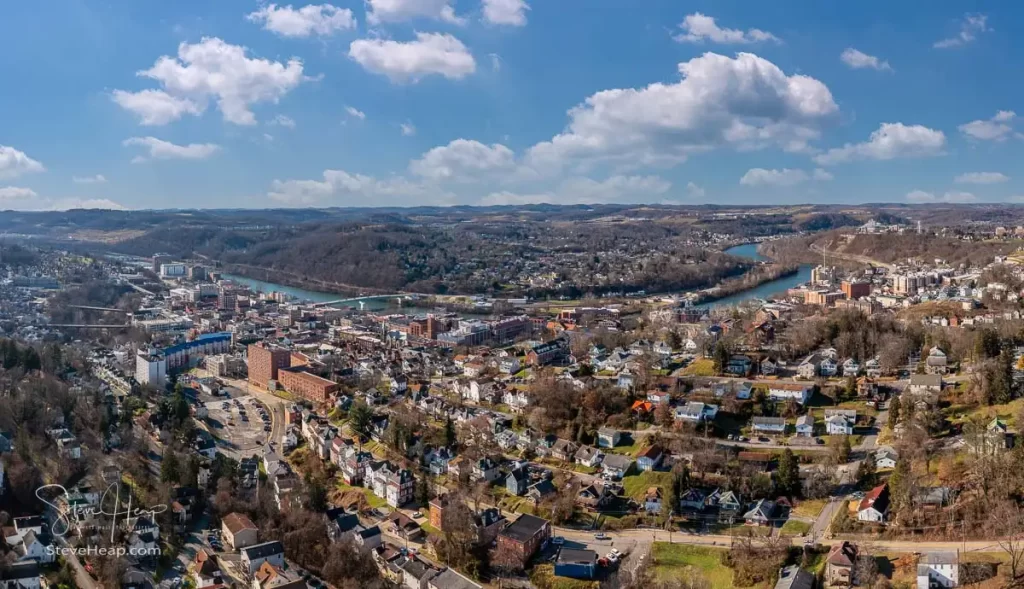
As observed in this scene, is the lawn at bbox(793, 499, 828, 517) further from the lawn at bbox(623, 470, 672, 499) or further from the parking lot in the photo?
the parking lot

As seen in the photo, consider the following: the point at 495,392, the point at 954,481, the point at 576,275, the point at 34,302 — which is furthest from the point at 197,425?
the point at 576,275

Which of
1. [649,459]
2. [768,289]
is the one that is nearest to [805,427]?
[649,459]

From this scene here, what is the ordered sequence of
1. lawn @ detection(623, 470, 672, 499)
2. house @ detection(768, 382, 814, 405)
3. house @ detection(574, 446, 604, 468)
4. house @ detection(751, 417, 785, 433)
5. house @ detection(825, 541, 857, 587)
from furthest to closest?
1. house @ detection(768, 382, 814, 405)
2. house @ detection(751, 417, 785, 433)
3. house @ detection(574, 446, 604, 468)
4. lawn @ detection(623, 470, 672, 499)
5. house @ detection(825, 541, 857, 587)

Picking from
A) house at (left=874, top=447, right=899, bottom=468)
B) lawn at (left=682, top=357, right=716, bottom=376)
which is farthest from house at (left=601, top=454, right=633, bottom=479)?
lawn at (left=682, top=357, right=716, bottom=376)

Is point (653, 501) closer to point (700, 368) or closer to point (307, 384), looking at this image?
point (700, 368)

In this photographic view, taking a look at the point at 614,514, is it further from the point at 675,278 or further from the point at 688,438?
the point at 675,278
